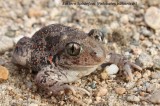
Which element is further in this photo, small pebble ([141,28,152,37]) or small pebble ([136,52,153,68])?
small pebble ([141,28,152,37])

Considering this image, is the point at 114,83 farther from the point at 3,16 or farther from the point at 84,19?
the point at 3,16

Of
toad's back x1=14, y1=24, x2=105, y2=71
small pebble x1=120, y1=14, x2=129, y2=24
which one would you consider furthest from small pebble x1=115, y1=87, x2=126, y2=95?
small pebble x1=120, y1=14, x2=129, y2=24

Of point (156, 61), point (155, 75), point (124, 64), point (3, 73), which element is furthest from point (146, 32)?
point (3, 73)

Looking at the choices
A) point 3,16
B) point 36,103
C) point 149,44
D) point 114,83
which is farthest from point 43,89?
point 3,16

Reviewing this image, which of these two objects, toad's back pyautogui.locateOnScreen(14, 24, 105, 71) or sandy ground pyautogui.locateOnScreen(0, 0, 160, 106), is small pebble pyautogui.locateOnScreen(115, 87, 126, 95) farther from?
toad's back pyautogui.locateOnScreen(14, 24, 105, 71)

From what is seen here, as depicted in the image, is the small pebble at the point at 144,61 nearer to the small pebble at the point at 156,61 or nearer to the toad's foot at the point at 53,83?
the small pebble at the point at 156,61

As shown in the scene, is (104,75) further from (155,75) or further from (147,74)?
(155,75)

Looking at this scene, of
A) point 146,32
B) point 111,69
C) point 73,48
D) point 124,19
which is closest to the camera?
point 73,48
